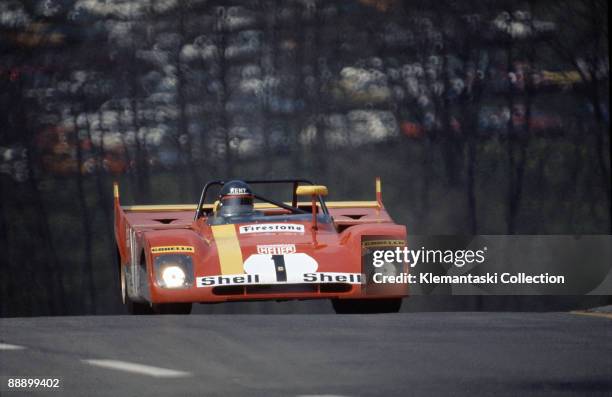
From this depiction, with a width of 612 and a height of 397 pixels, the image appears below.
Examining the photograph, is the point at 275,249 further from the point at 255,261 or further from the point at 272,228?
the point at 272,228

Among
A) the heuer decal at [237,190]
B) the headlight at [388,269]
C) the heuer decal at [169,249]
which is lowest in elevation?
the headlight at [388,269]

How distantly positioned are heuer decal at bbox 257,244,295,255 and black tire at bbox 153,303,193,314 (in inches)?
26.9

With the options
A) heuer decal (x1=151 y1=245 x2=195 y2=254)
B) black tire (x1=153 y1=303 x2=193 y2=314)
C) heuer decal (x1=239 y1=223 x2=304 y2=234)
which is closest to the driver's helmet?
heuer decal (x1=239 y1=223 x2=304 y2=234)

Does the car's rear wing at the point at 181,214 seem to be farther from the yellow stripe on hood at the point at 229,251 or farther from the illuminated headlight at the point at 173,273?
the illuminated headlight at the point at 173,273

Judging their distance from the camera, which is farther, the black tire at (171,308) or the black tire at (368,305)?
the black tire at (368,305)

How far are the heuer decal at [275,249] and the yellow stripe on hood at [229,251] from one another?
15 cm

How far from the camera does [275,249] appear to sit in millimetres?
9914

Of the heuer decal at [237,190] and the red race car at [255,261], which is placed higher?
the heuer decal at [237,190]

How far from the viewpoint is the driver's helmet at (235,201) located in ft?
35.5

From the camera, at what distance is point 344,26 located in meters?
16.8

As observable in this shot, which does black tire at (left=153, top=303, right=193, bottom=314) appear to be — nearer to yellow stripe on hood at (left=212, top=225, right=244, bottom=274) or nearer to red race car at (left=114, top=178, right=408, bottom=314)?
red race car at (left=114, top=178, right=408, bottom=314)

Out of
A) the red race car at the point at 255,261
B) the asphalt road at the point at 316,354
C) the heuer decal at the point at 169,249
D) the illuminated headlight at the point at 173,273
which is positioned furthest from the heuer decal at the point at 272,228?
the asphalt road at the point at 316,354

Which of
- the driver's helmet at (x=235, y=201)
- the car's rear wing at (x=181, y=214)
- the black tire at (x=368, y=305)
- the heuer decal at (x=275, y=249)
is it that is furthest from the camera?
the car's rear wing at (x=181, y=214)
